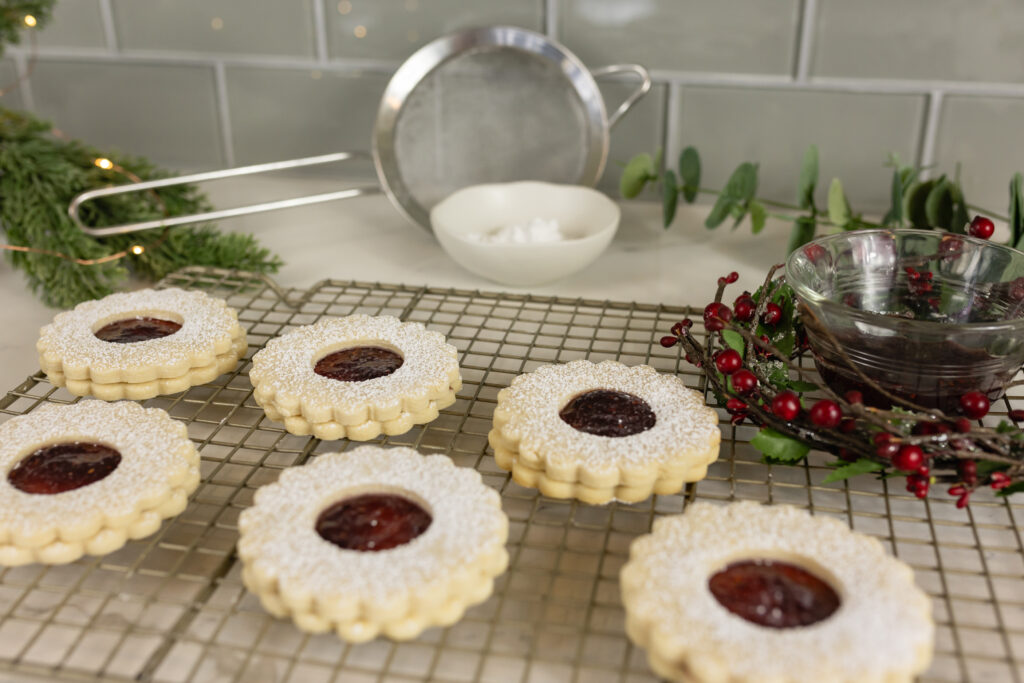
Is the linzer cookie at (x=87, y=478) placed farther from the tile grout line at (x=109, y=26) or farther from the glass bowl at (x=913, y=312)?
the tile grout line at (x=109, y=26)

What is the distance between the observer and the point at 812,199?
1.50m

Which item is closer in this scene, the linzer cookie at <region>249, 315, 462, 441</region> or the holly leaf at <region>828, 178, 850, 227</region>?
the linzer cookie at <region>249, 315, 462, 441</region>

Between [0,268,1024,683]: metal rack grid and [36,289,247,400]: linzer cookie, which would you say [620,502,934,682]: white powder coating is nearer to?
[0,268,1024,683]: metal rack grid

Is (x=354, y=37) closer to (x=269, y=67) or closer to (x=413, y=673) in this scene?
(x=269, y=67)

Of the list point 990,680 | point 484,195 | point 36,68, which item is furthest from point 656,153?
point 36,68

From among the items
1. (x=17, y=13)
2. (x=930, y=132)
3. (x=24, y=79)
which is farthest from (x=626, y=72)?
(x=24, y=79)

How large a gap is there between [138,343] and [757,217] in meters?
0.97

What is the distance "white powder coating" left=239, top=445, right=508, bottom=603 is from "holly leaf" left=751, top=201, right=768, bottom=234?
812 mm

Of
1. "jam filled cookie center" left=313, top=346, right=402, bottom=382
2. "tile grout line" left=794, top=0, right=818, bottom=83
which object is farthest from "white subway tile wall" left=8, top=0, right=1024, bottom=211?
"jam filled cookie center" left=313, top=346, right=402, bottom=382

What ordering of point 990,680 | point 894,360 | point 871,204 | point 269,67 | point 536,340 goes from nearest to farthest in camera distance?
point 990,680, point 894,360, point 536,340, point 871,204, point 269,67

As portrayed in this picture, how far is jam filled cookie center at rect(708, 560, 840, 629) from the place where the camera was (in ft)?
2.54

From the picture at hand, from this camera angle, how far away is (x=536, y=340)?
1.31m

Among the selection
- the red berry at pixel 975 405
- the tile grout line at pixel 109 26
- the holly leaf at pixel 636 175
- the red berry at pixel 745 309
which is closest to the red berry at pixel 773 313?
the red berry at pixel 745 309

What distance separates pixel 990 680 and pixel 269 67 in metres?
1.56
